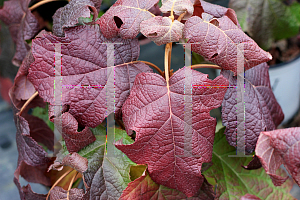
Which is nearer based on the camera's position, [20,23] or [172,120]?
[172,120]

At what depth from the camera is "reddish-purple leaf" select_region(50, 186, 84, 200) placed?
0.53 metres

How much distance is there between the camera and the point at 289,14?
42.2 inches

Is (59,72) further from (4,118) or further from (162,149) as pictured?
(4,118)

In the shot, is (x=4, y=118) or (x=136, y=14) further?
(x=4, y=118)

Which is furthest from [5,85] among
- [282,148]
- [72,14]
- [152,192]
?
[282,148]

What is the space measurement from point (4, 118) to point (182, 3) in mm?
1332

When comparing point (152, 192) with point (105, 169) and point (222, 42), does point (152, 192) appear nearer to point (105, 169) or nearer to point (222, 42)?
point (105, 169)

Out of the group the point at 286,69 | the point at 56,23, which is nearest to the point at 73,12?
the point at 56,23

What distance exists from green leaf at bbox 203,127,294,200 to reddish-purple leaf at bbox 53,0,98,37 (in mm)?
452

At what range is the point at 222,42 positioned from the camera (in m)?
0.48

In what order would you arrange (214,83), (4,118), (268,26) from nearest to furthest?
1. (214,83)
2. (268,26)
3. (4,118)

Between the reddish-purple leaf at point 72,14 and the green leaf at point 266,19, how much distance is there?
0.72 meters

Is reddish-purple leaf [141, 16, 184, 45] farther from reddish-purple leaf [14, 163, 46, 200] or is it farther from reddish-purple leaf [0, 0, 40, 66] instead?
reddish-purple leaf [14, 163, 46, 200]

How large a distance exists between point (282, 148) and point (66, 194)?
47 cm
